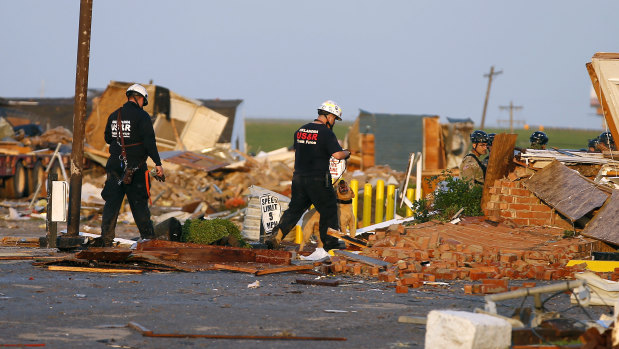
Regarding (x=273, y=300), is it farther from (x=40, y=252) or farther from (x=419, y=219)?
(x=419, y=219)

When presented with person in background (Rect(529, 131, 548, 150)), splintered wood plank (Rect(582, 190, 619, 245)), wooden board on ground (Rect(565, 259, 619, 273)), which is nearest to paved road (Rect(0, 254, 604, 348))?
wooden board on ground (Rect(565, 259, 619, 273))

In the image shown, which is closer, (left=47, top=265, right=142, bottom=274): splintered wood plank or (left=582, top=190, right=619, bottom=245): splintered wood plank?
(left=47, top=265, right=142, bottom=274): splintered wood plank

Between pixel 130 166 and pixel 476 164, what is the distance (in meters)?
5.58

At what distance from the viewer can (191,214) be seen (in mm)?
23953

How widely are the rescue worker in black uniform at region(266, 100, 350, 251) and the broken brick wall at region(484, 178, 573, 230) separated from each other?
9.01 feet

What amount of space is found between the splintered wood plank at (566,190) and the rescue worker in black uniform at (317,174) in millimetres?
3137

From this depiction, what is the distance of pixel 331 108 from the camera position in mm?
12492

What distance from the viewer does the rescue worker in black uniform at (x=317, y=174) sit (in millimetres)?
12281

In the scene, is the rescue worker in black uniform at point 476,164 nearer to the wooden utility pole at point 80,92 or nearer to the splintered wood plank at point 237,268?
the splintered wood plank at point 237,268

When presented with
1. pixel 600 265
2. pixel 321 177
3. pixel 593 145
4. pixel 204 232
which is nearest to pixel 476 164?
pixel 321 177

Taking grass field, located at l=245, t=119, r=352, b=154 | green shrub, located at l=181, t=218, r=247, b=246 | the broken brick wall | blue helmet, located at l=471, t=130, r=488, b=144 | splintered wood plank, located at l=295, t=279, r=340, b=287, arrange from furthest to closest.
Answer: grass field, located at l=245, t=119, r=352, b=154 < blue helmet, located at l=471, t=130, r=488, b=144 < the broken brick wall < green shrub, located at l=181, t=218, r=247, b=246 < splintered wood plank, located at l=295, t=279, r=340, b=287

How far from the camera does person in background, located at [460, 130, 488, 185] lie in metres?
14.6

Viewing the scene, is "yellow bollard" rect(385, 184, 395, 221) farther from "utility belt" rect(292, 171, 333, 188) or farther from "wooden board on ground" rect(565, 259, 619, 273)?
"wooden board on ground" rect(565, 259, 619, 273)

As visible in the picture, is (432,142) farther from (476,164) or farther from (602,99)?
(602,99)
